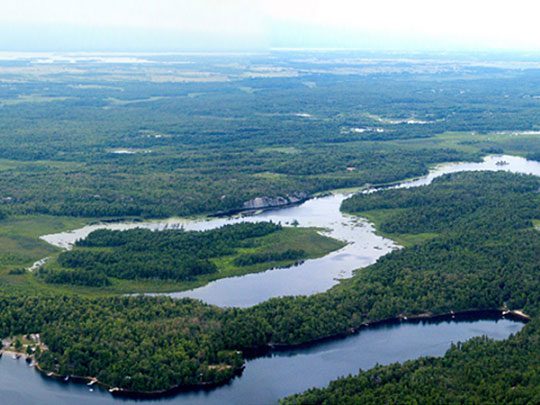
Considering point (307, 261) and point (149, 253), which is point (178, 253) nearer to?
point (149, 253)

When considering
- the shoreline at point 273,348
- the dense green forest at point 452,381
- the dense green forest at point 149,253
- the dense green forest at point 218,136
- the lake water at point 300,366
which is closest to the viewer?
the dense green forest at point 452,381

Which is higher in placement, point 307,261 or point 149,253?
point 149,253

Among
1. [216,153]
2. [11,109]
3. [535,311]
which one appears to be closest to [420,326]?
[535,311]

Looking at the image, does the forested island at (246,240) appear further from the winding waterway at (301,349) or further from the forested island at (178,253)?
the winding waterway at (301,349)

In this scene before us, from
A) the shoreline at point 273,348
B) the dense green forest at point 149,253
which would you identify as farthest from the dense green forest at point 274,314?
the dense green forest at point 149,253

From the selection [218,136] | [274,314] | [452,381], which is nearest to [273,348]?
[274,314]

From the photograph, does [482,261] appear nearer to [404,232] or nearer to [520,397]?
[404,232]
